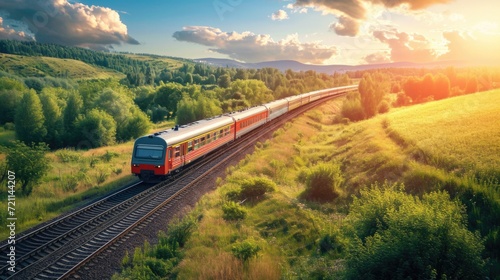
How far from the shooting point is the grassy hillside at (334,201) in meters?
11.4

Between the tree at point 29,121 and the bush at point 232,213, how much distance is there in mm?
44171

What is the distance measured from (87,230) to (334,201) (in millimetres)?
12977

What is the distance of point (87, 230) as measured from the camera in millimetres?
15617

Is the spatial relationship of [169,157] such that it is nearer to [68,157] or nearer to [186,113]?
[68,157]

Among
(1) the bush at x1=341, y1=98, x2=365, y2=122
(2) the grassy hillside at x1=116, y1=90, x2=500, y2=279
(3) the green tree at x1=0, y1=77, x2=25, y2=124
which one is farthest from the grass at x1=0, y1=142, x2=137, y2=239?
(3) the green tree at x1=0, y1=77, x2=25, y2=124

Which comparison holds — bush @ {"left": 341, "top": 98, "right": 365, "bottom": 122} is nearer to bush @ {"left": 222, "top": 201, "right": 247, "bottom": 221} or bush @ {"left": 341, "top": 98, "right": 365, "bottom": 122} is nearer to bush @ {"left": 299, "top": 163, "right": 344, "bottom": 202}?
bush @ {"left": 299, "top": 163, "right": 344, "bottom": 202}

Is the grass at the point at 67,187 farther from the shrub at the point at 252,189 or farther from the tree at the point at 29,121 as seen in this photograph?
the tree at the point at 29,121

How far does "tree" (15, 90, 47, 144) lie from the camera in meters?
49.0

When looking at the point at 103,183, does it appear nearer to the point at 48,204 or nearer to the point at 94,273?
the point at 48,204

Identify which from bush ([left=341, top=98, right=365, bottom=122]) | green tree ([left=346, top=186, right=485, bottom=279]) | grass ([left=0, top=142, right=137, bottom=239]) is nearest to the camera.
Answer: green tree ([left=346, top=186, right=485, bottom=279])

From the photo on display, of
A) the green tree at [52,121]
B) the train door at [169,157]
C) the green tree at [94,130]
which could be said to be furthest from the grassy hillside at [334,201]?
the green tree at [52,121]

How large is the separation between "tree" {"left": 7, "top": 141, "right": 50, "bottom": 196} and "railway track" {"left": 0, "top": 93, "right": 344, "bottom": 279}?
17.4 feet

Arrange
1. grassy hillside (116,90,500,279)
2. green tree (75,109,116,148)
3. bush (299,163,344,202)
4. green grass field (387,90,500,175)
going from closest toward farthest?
1. grassy hillside (116,90,500,279)
2. green grass field (387,90,500,175)
3. bush (299,163,344,202)
4. green tree (75,109,116,148)

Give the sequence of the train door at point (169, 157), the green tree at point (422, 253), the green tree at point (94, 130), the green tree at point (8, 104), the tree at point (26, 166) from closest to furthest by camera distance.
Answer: the green tree at point (422, 253) → the tree at point (26, 166) → the train door at point (169, 157) → the green tree at point (94, 130) → the green tree at point (8, 104)
